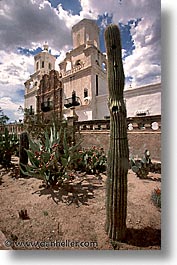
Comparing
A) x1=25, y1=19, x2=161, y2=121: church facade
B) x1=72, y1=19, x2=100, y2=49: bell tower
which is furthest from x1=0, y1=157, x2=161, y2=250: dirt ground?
x1=72, y1=19, x2=100, y2=49: bell tower

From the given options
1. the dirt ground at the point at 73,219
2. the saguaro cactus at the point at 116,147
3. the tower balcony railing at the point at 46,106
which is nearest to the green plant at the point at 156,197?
the dirt ground at the point at 73,219

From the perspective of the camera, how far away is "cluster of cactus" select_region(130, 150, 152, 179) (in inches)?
70.2

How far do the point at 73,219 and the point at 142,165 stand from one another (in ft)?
2.68

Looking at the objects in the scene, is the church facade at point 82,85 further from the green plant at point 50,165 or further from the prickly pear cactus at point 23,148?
the green plant at point 50,165

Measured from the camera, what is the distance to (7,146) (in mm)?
2703

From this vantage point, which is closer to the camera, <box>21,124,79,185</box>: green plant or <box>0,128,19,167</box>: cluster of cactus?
<box>21,124,79,185</box>: green plant

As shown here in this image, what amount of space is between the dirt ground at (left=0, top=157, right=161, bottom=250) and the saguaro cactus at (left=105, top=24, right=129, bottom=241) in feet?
0.44

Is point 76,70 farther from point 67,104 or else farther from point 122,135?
point 122,135

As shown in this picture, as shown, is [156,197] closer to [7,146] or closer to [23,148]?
[23,148]

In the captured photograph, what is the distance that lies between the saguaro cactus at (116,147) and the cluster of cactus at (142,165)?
1.84ft

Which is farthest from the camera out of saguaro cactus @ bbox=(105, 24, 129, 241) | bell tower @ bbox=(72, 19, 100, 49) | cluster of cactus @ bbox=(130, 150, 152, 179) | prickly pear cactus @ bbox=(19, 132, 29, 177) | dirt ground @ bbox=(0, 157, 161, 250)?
prickly pear cactus @ bbox=(19, 132, 29, 177)

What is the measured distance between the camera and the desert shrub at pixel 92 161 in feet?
6.69

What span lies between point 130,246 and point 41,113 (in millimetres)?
1667

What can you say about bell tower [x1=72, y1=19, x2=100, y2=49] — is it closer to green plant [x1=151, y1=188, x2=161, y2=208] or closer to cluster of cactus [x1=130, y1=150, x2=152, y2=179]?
cluster of cactus [x1=130, y1=150, x2=152, y2=179]
